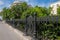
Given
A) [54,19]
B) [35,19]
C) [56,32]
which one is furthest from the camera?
[35,19]

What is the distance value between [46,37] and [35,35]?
0.74 metres

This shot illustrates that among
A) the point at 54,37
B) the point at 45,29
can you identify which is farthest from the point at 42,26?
the point at 54,37

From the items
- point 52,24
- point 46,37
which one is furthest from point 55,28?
point 46,37

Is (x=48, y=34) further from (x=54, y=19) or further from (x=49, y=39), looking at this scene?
(x=54, y=19)

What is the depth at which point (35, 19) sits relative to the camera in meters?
12.4

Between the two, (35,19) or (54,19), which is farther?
(35,19)

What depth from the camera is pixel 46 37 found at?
40.2 feet

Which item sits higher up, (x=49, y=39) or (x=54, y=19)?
(x=54, y=19)

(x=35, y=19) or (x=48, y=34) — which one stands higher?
(x=35, y=19)

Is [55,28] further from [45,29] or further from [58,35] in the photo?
[45,29]

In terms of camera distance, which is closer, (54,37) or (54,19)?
(54,19)

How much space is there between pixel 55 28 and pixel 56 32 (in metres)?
0.27

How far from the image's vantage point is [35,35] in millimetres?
12719

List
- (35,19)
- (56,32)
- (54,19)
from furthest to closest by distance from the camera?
(35,19) → (56,32) → (54,19)
